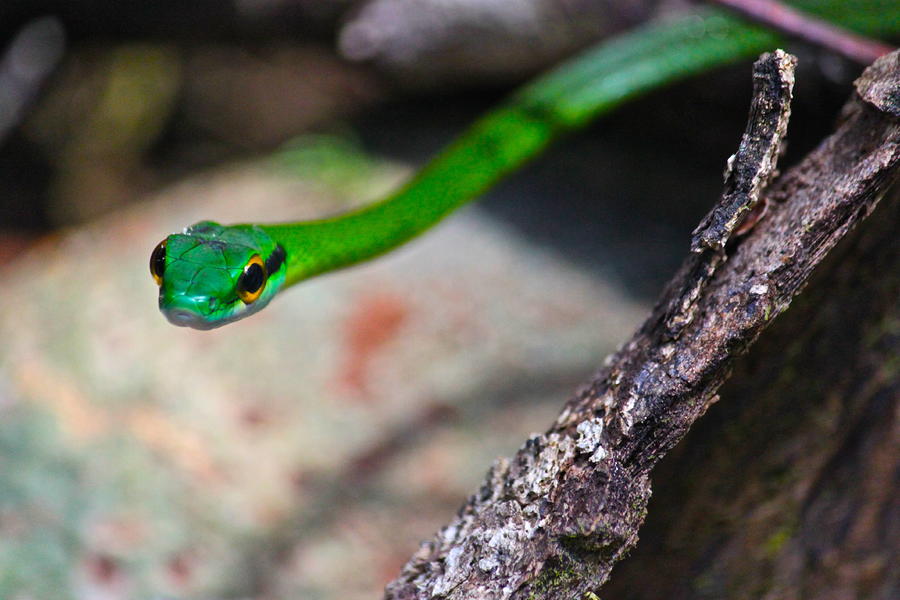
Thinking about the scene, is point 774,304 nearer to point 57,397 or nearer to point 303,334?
point 303,334

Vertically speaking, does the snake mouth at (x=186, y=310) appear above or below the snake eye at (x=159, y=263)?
below

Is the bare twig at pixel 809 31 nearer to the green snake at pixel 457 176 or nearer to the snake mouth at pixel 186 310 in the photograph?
the green snake at pixel 457 176

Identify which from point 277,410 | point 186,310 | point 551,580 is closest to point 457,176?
point 186,310

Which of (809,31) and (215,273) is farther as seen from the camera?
(809,31)

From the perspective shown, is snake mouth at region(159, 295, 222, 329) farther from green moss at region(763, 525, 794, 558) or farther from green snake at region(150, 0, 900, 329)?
green moss at region(763, 525, 794, 558)

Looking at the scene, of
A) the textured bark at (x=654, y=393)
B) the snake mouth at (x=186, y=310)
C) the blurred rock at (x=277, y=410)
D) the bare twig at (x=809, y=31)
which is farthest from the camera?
the blurred rock at (x=277, y=410)

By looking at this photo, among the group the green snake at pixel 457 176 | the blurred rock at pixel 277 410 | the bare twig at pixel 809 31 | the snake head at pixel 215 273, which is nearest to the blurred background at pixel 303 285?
the blurred rock at pixel 277 410

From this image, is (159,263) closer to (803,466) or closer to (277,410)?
(277,410)
